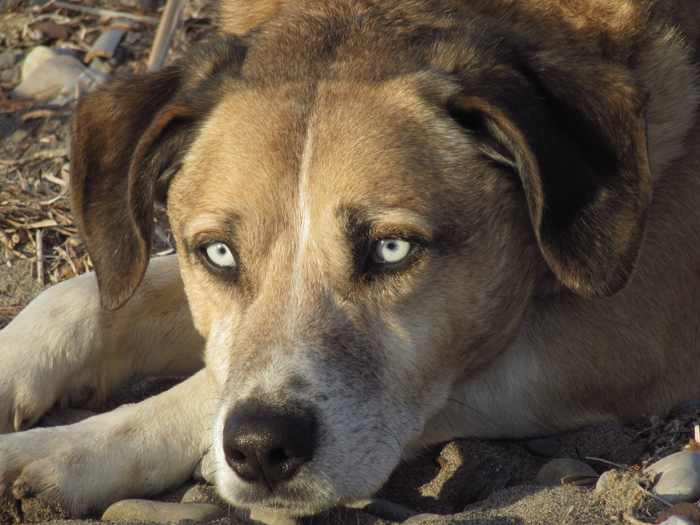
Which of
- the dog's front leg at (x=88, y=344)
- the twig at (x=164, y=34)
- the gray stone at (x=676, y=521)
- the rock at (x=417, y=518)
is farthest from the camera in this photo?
the twig at (x=164, y=34)

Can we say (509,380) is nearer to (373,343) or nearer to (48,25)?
(373,343)

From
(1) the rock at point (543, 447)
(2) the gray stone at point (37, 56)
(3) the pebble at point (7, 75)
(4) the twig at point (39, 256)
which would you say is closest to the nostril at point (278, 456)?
(1) the rock at point (543, 447)

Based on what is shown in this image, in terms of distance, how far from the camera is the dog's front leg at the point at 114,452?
8.89ft

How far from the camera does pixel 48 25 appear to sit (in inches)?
240

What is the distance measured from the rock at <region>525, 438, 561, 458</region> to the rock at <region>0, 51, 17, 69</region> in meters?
4.88

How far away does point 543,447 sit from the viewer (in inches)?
125

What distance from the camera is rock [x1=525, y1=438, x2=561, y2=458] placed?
3.13 meters

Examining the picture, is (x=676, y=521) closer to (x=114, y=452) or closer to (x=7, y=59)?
(x=114, y=452)

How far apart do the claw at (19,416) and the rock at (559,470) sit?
2039 mm

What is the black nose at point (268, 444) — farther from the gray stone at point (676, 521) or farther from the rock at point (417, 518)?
the gray stone at point (676, 521)

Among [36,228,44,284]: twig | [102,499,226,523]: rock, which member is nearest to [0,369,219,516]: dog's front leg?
[102,499,226,523]: rock

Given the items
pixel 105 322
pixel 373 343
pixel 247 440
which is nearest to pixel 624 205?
pixel 373 343

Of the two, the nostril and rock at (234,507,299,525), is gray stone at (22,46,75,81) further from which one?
the nostril

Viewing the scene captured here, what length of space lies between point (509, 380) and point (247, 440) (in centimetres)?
138
